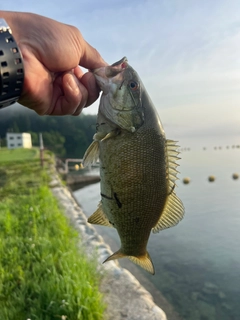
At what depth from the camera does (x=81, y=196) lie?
→ 22750 mm

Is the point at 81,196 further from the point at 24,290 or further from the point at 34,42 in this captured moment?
the point at 34,42

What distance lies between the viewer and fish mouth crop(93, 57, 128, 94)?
87.0 inches

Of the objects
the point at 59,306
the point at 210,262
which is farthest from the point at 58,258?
the point at 210,262

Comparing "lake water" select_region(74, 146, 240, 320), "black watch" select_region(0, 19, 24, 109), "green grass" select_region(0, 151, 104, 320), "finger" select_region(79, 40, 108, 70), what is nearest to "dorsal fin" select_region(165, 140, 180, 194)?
"finger" select_region(79, 40, 108, 70)

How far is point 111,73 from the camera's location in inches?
87.9

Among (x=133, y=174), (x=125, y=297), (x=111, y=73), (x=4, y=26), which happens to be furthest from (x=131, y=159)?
(x=125, y=297)

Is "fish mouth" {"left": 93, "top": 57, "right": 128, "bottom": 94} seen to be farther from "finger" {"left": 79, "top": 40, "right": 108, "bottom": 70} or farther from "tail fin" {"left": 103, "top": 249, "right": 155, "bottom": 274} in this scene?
"tail fin" {"left": 103, "top": 249, "right": 155, "bottom": 274}

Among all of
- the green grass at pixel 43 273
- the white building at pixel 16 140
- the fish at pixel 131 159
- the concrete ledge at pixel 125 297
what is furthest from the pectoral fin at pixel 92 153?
the white building at pixel 16 140

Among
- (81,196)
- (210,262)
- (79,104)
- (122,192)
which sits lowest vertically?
(81,196)

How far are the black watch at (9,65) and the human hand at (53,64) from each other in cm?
9

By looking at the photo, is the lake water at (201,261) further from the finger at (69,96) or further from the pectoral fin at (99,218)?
the pectoral fin at (99,218)

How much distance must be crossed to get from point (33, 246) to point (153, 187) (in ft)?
13.9

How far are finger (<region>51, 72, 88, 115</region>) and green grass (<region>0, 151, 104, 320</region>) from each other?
2.28 m

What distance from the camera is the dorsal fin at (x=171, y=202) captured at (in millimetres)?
2238
